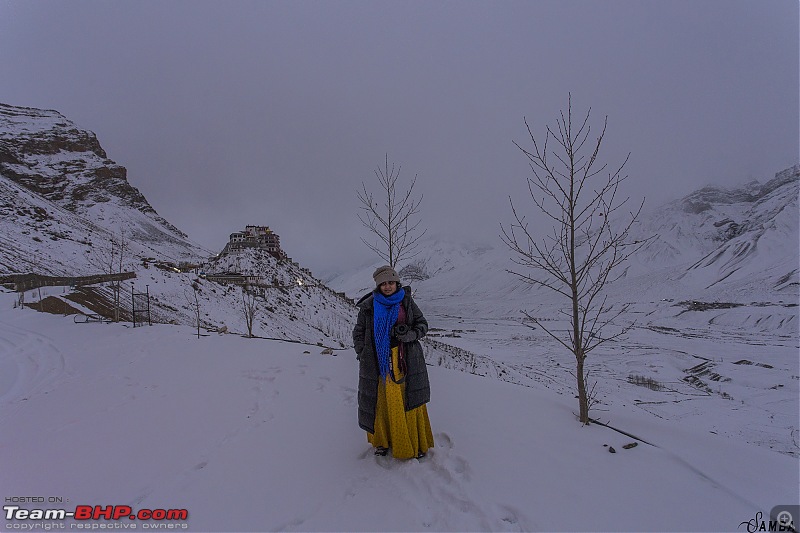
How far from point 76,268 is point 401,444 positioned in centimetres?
3579

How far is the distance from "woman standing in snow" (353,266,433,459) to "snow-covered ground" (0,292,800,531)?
237 mm

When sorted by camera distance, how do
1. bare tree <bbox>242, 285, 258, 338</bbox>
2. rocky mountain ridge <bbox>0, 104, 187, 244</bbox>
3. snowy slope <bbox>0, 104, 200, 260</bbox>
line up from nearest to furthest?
1. bare tree <bbox>242, 285, 258, 338</bbox>
2. snowy slope <bbox>0, 104, 200, 260</bbox>
3. rocky mountain ridge <bbox>0, 104, 187, 244</bbox>

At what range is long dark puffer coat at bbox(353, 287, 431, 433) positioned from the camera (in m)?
3.11

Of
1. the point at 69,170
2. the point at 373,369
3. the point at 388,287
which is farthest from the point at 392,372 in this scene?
the point at 69,170

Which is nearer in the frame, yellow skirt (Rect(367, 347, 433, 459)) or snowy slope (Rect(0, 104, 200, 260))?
yellow skirt (Rect(367, 347, 433, 459))

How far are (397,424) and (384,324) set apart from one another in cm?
91

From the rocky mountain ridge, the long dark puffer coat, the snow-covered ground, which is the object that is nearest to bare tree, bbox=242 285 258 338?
the snow-covered ground

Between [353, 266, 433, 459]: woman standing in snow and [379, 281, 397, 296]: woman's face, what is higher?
[379, 281, 397, 296]: woman's face

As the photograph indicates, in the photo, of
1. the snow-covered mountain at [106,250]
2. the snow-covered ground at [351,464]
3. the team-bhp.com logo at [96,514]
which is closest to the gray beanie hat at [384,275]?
the snow-covered ground at [351,464]

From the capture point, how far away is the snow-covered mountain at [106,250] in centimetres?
1845

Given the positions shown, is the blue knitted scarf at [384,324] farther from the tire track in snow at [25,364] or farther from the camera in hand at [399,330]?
the tire track in snow at [25,364]

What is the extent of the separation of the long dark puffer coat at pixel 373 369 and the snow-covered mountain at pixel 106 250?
13.4 metres

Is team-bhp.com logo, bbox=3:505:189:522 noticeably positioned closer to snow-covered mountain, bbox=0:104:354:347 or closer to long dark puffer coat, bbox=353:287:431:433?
long dark puffer coat, bbox=353:287:431:433

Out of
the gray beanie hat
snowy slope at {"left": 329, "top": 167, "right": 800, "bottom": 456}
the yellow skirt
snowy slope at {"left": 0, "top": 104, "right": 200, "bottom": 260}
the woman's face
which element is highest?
snowy slope at {"left": 0, "top": 104, "right": 200, "bottom": 260}
